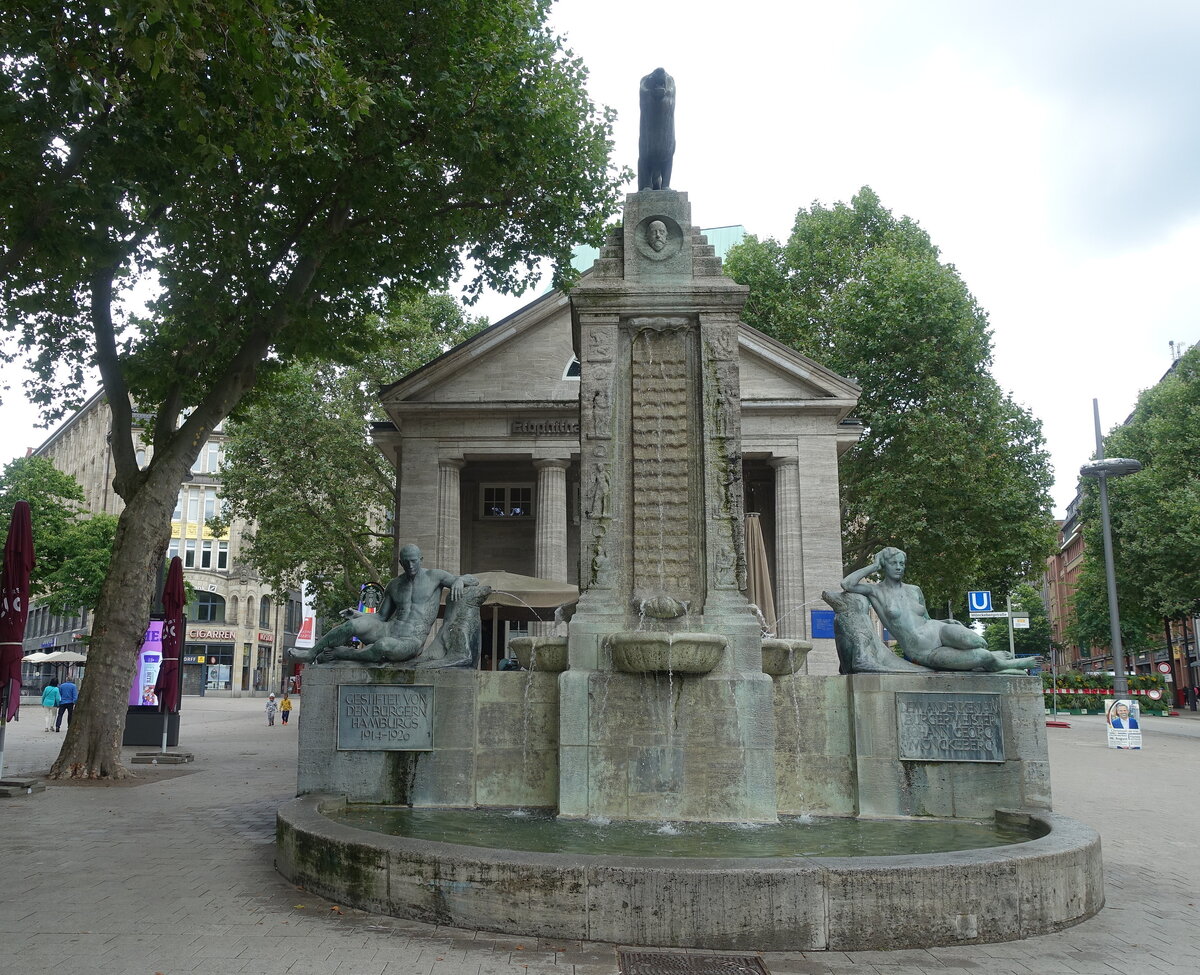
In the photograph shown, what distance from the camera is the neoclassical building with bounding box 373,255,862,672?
2734 centimetres

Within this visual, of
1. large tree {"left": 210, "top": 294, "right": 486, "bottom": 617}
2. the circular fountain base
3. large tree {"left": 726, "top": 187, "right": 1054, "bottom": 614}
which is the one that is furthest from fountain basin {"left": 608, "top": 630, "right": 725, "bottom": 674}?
large tree {"left": 210, "top": 294, "right": 486, "bottom": 617}

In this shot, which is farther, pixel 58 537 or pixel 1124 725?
pixel 58 537

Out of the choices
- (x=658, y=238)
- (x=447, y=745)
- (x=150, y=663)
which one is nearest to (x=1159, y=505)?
(x=150, y=663)

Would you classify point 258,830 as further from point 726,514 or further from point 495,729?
point 726,514

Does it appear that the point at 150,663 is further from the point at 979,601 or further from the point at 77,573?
the point at 77,573

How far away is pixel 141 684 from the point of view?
19.7 metres

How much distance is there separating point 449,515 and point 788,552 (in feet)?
32.1

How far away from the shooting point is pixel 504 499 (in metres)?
30.7

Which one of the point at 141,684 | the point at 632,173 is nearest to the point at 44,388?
the point at 141,684

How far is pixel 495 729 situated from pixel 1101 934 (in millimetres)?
4521

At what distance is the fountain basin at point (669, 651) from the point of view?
7434 millimetres

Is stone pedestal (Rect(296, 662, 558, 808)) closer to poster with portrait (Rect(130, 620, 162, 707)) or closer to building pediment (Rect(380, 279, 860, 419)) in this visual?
poster with portrait (Rect(130, 620, 162, 707))

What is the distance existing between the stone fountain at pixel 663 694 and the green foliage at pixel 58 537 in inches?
1843

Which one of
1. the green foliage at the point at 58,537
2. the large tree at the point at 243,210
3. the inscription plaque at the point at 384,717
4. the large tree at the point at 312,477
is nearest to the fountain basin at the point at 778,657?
the inscription plaque at the point at 384,717
